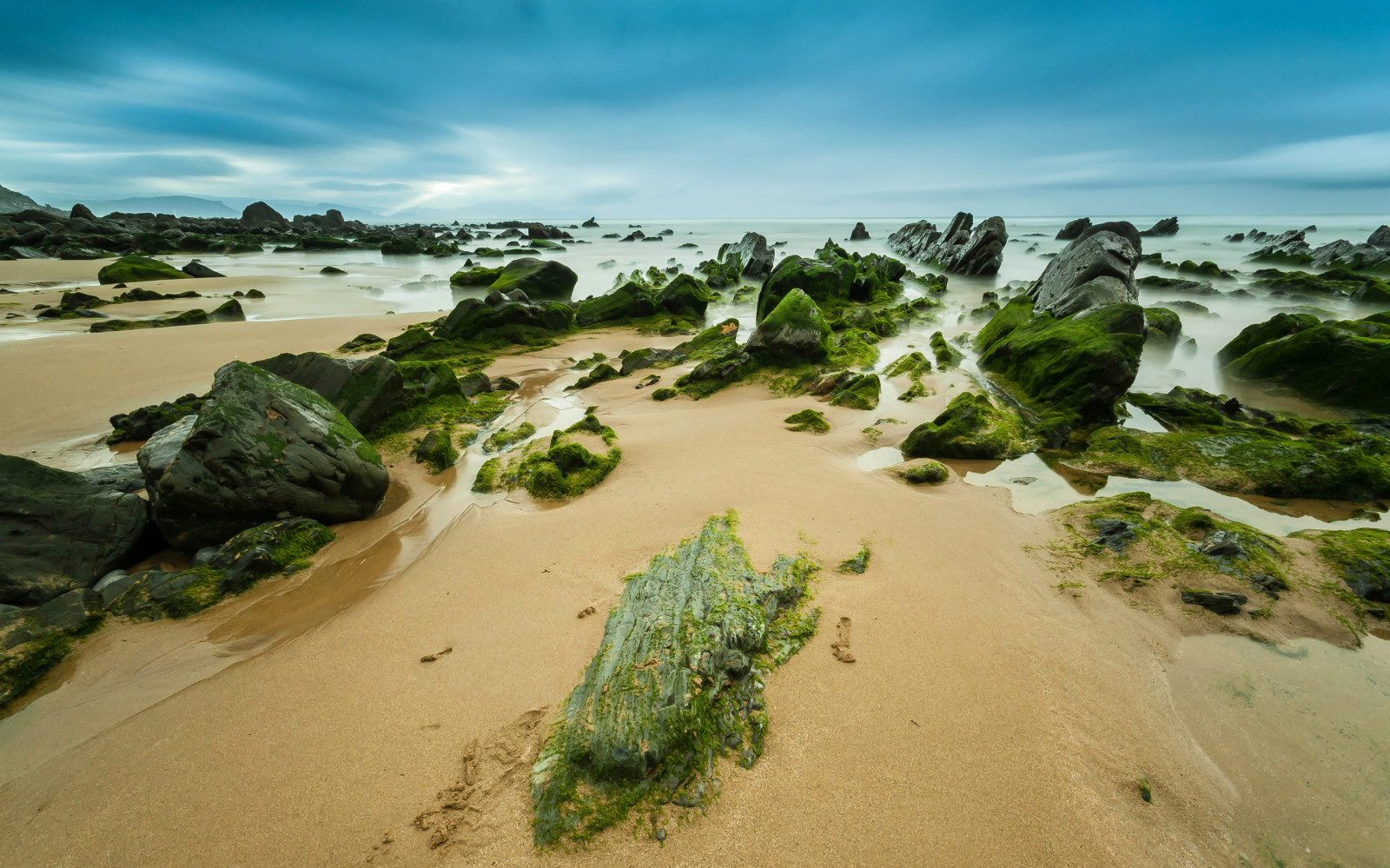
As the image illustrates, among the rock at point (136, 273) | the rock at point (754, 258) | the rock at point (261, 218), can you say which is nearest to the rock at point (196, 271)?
the rock at point (136, 273)

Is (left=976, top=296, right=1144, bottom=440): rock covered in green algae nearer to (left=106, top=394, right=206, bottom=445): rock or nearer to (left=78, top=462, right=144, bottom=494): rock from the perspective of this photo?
(left=78, top=462, right=144, bottom=494): rock

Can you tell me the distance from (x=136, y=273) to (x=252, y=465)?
98.4ft

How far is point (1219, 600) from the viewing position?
13.1ft

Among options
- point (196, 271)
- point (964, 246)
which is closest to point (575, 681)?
point (196, 271)

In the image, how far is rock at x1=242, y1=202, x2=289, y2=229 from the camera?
7344 centimetres

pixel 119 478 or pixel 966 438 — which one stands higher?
pixel 119 478

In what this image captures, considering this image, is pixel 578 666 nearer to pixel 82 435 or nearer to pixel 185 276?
pixel 82 435

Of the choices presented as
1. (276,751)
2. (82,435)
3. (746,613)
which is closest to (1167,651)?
(746,613)

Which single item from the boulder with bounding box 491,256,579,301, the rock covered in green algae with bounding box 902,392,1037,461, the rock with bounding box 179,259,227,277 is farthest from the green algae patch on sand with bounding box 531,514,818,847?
the rock with bounding box 179,259,227,277

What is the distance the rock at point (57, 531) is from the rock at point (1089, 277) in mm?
17549

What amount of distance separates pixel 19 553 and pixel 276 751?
12.0 feet

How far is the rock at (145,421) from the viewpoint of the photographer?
7.81 metres

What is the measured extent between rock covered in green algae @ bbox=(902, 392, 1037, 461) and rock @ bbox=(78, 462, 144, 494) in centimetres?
1012

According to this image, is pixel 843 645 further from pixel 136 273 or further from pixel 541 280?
pixel 136 273
